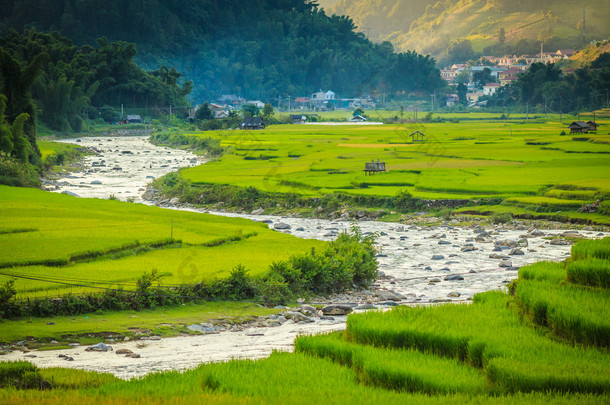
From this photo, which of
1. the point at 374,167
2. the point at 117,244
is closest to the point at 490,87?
the point at 374,167

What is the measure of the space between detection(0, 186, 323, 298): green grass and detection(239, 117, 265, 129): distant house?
206 ft

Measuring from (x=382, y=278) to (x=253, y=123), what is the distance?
74559mm

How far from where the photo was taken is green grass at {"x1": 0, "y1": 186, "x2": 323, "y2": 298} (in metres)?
18.8

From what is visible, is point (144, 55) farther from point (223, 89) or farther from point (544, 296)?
point (544, 296)

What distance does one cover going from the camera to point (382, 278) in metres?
22.4

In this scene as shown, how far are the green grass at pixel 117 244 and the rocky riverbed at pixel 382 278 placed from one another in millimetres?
2716

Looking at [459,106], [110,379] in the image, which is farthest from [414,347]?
[459,106]

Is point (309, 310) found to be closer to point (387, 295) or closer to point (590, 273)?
point (387, 295)

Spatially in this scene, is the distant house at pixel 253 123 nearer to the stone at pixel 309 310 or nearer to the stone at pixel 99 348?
the stone at pixel 309 310

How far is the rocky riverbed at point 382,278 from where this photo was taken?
14227 millimetres

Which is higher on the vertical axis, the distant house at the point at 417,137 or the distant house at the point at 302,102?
the distant house at the point at 302,102

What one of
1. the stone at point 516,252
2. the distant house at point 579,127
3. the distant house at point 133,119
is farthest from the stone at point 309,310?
the distant house at point 133,119

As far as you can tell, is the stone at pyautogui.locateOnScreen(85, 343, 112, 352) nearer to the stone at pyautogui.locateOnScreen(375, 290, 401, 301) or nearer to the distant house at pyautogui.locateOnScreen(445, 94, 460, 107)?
the stone at pyautogui.locateOnScreen(375, 290, 401, 301)

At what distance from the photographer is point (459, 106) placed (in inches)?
6029
